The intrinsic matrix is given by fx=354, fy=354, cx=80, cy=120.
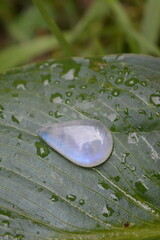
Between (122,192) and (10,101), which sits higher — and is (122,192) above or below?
below

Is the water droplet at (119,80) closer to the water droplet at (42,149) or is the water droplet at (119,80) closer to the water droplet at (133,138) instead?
the water droplet at (133,138)

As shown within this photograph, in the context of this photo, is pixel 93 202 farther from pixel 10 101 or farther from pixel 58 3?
pixel 58 3

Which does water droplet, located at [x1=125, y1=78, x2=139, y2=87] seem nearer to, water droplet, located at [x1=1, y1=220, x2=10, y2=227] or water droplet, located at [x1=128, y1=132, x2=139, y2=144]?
water droplet, located at [x1=128, y1=132, x2=139, y2=144]

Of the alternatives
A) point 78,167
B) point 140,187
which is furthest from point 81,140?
point 140,187

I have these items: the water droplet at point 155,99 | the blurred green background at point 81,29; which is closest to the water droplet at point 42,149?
the water droplet at point 155,99

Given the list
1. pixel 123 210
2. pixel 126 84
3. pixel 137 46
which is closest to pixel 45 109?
pixel 126 84

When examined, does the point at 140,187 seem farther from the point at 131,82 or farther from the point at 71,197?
the point at 131,82

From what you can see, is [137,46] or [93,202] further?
[137,46]
